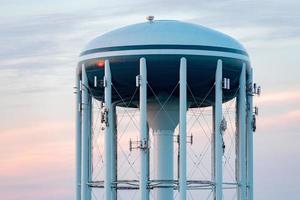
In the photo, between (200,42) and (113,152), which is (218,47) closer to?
(200,42)

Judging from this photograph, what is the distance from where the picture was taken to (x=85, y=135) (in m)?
64.6

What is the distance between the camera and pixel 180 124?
6156cm

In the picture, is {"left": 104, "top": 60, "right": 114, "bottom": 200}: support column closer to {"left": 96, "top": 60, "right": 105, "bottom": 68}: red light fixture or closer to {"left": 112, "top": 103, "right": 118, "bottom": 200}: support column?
{"left": 96, "top": 60, "right": 105, "bottom": 68}: red light fixture

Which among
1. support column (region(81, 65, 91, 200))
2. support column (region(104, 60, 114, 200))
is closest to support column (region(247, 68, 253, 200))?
support column (region(104, 60, 114, 200))

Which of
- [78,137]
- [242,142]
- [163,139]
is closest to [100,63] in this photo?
[78,137]

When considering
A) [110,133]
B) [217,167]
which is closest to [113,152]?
[110,133]

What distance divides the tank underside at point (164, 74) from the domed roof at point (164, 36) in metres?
0.83

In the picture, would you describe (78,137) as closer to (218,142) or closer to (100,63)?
(100,63)

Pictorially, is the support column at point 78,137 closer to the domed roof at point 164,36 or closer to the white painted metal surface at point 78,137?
the white painted metal surface at point 78,137

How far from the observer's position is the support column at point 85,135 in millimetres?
64000

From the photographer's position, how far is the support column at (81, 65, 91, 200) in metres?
64.0

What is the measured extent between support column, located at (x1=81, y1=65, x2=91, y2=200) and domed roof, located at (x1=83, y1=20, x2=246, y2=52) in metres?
2.28

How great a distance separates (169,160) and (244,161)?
4306 millimetres

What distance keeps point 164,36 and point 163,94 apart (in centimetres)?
365
